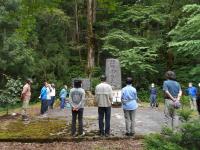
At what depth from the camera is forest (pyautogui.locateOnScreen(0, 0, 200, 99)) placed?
114ft

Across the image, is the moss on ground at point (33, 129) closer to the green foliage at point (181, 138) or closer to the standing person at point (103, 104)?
the standing person at point (103, 104)

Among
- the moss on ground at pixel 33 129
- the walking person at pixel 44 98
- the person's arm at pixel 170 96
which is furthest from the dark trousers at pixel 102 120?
the walking person at pixel 44 98

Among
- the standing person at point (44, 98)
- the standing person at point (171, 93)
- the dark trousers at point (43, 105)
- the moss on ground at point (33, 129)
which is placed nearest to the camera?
the standing person at point (171, 93)

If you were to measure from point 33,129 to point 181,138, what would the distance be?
28.6 ft

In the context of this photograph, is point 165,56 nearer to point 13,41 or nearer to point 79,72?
point 79,72

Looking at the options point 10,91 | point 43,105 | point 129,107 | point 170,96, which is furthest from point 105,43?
point 170,96

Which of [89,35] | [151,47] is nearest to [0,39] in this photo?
[89,35]

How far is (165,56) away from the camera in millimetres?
39438

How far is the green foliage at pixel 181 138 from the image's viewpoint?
225 inches

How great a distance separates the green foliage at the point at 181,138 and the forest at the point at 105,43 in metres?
26.6

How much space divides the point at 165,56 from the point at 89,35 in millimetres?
7889

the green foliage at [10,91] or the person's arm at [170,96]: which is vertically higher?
the green foliage at [10,91]

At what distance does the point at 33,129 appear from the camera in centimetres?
1394

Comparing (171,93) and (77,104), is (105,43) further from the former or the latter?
(171,93)
